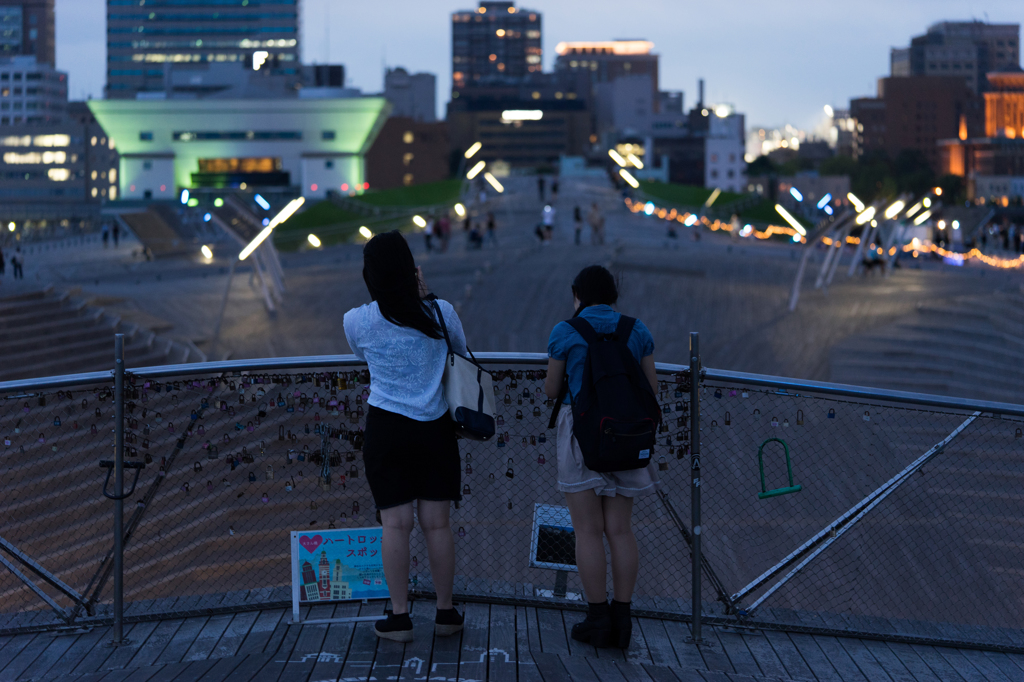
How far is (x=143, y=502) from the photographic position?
15.7 feet

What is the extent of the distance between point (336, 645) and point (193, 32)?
186080 mm

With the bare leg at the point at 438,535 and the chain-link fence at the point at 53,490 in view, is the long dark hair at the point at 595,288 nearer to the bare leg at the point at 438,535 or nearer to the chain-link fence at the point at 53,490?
the bare leg at the point at 438,535

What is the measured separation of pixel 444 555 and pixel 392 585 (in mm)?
252

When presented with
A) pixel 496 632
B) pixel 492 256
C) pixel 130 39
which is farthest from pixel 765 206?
pixel 130 39

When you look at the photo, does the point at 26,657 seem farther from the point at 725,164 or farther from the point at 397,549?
the point at 725,164

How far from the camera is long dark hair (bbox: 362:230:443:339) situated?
4.39 meters

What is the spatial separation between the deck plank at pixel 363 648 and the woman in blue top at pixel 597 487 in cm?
93

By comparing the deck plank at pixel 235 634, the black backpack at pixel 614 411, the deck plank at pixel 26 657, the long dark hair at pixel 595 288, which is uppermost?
the long dark hair at pixel 595 288

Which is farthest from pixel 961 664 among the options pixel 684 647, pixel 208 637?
pixel 208 637

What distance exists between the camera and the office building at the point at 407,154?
411 ft

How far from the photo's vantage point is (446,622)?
463 centimetres

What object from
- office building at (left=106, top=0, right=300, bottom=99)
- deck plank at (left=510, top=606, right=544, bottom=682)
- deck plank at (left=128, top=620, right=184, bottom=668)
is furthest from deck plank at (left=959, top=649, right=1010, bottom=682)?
office building at (left=106, top=0, right=300, bottom=99)

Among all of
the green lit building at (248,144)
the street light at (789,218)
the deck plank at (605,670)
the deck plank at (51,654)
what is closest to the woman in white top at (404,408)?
the deck plank at (605,670)

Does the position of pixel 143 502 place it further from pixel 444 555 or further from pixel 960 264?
pixel 960 264
